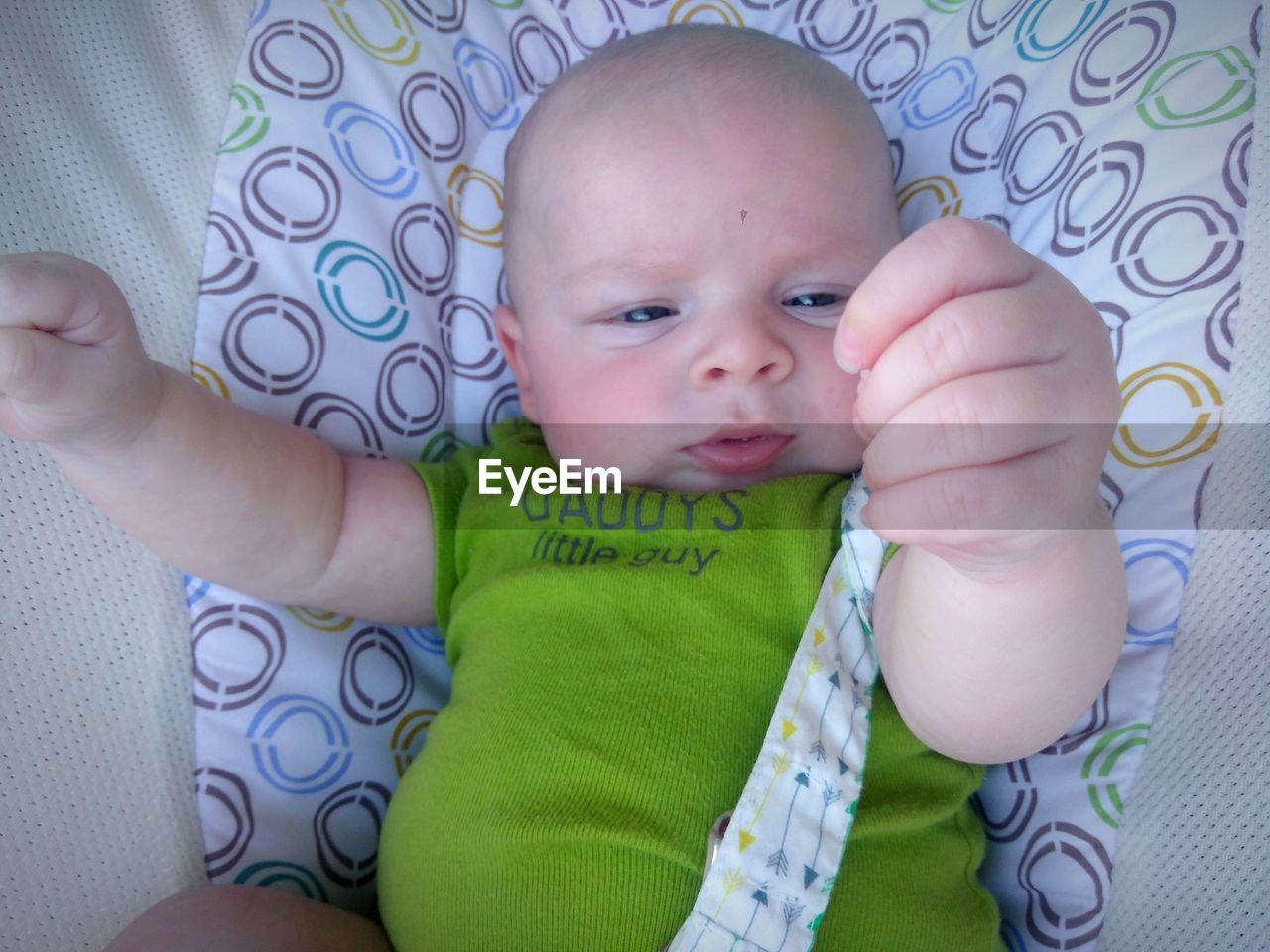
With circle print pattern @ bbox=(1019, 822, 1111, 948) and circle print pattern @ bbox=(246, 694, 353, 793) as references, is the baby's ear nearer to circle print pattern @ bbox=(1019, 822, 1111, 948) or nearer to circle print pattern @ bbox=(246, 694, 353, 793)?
circle print pattern @ bbox=(246, 694, 353, 793)

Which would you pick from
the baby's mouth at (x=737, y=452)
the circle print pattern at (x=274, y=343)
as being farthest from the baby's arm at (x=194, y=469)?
the baby's mouth at (x=737, y=452)

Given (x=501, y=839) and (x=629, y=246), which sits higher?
(x=629, y=246)

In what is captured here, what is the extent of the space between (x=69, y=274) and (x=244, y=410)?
0.25 meters

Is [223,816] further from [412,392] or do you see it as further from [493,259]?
[493,259]

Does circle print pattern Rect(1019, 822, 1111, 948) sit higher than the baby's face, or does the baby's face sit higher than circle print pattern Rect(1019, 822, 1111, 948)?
the baby's face

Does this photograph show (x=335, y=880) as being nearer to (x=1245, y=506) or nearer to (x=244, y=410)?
(x=244, y=410)

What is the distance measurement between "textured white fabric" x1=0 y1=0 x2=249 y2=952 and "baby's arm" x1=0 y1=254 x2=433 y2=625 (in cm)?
6

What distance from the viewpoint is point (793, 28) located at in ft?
4.50

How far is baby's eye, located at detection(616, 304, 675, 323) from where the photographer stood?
103 cm

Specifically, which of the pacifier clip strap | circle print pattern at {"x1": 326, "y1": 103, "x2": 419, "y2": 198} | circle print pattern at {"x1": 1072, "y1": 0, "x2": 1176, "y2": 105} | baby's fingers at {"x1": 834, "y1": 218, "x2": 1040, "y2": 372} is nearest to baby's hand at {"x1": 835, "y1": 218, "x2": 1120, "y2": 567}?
baby's fingers at {"x1": 834, "y1": 218, "x2": 1040, "y2": 372}

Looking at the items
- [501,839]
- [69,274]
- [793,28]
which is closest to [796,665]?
[501,839]

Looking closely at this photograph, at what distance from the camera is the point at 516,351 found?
126 cm

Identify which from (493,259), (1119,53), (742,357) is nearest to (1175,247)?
(1119,53)

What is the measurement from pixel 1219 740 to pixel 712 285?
0.61m
